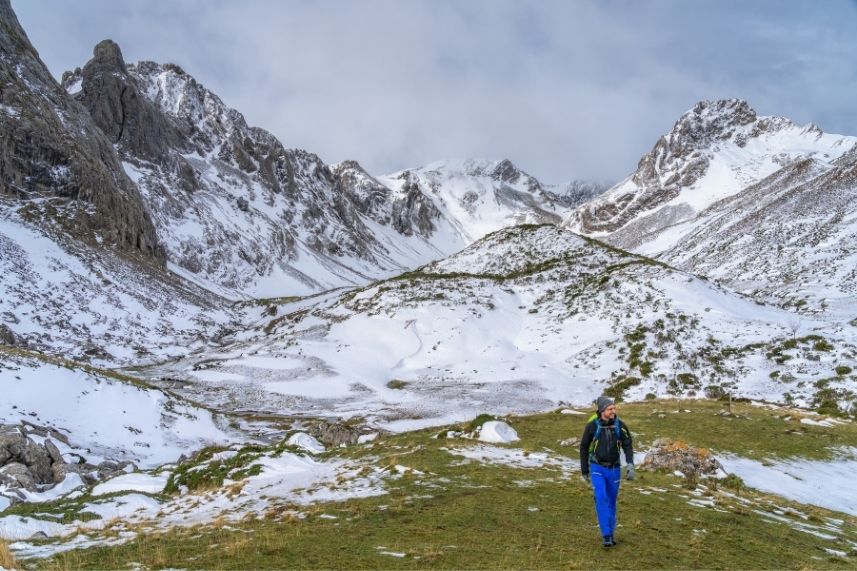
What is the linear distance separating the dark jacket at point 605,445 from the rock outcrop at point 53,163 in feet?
334

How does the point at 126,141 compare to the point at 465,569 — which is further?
the point at 126,141

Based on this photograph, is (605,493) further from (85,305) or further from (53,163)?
(53,163)

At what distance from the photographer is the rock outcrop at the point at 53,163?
302 feet

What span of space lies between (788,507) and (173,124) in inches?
8356

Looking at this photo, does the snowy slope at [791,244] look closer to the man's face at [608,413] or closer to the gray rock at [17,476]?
the man's face at [608,413]

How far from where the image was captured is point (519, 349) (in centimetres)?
5747

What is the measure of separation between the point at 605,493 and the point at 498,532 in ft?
7.61

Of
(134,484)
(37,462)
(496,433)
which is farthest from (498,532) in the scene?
(37,462)

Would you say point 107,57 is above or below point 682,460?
above

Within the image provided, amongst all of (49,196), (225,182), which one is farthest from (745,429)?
(225,182)

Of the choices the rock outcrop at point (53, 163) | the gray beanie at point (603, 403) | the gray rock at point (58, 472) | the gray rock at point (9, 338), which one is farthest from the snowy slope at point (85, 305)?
the gray beanie at point (603, 403)

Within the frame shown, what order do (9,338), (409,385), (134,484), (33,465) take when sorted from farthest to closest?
1. (9,338)
2. (409,385)
3. (33,465)
4. (134,484)

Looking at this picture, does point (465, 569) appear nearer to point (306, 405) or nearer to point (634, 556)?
point (634, 556)

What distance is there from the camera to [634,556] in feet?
31.1
